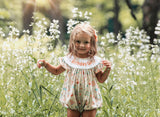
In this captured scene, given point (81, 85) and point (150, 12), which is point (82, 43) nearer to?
point (81, 85)

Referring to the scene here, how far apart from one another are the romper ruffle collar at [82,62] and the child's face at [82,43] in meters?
0.07

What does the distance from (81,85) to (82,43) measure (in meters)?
0.37

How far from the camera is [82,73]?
2449 mm

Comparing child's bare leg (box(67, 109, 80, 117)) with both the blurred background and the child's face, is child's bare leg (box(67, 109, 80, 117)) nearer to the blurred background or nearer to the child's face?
the child's face

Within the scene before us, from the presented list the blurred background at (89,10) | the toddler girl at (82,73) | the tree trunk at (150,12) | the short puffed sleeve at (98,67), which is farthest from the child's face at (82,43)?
the tree trunk at (150,12)

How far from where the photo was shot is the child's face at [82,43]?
2.44 meters

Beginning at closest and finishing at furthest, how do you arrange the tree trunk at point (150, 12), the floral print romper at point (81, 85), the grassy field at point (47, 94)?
the floral print romper at point (81, 85), the grassy field at point (47, 94), the tree trunk at point (150, 12)

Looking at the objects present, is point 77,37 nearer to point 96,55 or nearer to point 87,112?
point 96,55

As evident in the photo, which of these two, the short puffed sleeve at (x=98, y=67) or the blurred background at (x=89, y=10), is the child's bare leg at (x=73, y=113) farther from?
the blurred background at (x=89, y=10)

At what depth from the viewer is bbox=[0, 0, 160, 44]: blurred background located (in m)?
8.93

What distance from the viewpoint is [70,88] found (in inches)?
96.6

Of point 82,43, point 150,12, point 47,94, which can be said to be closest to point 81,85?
point 82,43

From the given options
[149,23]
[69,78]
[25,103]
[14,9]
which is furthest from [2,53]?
[14,9]

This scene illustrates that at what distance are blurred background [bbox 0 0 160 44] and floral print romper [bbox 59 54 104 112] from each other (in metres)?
5.52
